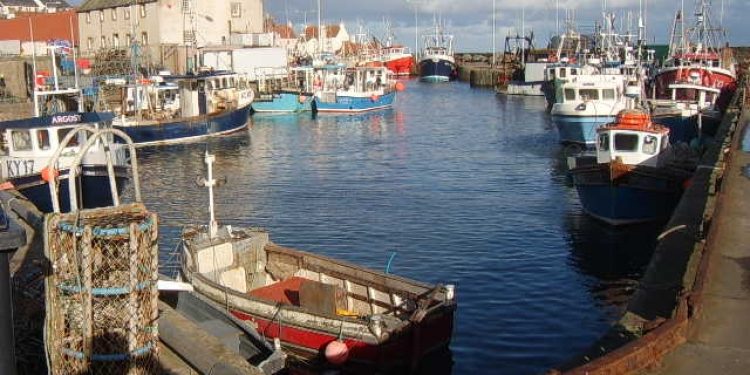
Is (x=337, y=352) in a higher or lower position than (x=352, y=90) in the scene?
lower

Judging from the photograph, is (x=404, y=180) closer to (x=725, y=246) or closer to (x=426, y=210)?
(x=426, y=210)

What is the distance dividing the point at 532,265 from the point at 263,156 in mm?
25100

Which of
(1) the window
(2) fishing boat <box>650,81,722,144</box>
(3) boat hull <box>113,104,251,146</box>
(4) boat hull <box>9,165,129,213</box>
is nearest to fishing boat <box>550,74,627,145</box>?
(2) fishing boat <box>650,81,722,144</box>

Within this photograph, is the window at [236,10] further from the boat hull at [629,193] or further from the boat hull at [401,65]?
the boat hull at [629,193]

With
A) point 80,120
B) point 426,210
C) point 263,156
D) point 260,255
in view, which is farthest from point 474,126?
point 260,255

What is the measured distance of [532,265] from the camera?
68.3 ft

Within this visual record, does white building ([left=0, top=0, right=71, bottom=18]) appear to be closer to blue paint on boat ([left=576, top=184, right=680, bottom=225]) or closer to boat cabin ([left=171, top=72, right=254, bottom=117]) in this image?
boat cabin ([left=171, top=72, right=254, bottom=117])

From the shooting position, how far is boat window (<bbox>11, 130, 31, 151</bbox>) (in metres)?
25.1

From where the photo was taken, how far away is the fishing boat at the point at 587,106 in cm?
4081

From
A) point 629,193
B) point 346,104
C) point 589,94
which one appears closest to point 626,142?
point 629,193

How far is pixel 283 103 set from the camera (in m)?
69.1

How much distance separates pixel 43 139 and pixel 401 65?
11239cm

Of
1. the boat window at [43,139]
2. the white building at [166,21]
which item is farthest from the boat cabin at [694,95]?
the white building at [166,21]

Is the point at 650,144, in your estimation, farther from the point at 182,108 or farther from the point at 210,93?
the point at 210,93
